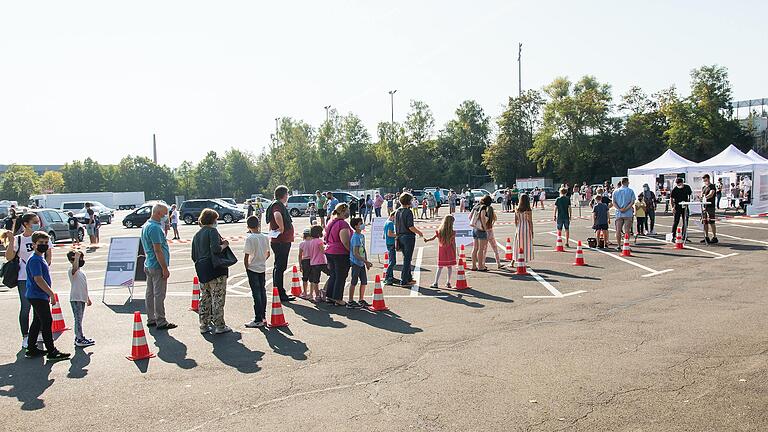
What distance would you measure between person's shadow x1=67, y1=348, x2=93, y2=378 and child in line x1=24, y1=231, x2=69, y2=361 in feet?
0.49

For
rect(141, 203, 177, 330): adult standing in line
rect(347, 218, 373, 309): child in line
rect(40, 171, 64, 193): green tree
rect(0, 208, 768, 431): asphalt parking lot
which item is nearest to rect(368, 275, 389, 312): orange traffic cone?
rect(0, 208, 768, 431): asphalt parking lot

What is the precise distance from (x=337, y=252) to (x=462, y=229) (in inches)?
247

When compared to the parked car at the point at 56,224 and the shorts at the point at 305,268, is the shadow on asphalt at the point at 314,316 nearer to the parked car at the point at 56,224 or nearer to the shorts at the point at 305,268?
Answer: the shorts at the point at 305,268

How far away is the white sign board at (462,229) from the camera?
50.7 feet

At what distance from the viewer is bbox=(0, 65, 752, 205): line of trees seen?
6731cm

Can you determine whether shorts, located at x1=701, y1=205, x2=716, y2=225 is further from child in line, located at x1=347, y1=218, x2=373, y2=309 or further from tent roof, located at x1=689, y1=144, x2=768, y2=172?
tent roof, located at x1=689, y1=144, x2=768, y2=172

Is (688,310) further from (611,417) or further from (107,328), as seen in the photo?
(107,328)

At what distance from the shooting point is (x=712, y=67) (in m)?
67.1

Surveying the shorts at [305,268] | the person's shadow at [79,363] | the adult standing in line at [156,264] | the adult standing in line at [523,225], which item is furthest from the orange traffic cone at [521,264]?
the person's shadow at [79,363]

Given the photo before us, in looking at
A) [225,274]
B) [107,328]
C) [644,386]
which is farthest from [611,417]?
[107,328]

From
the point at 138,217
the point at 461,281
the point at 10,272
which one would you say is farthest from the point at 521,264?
the point at 138,217

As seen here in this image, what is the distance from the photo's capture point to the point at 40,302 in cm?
727

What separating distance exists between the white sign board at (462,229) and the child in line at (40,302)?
9.94 meters

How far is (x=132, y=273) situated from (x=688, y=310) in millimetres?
9621
